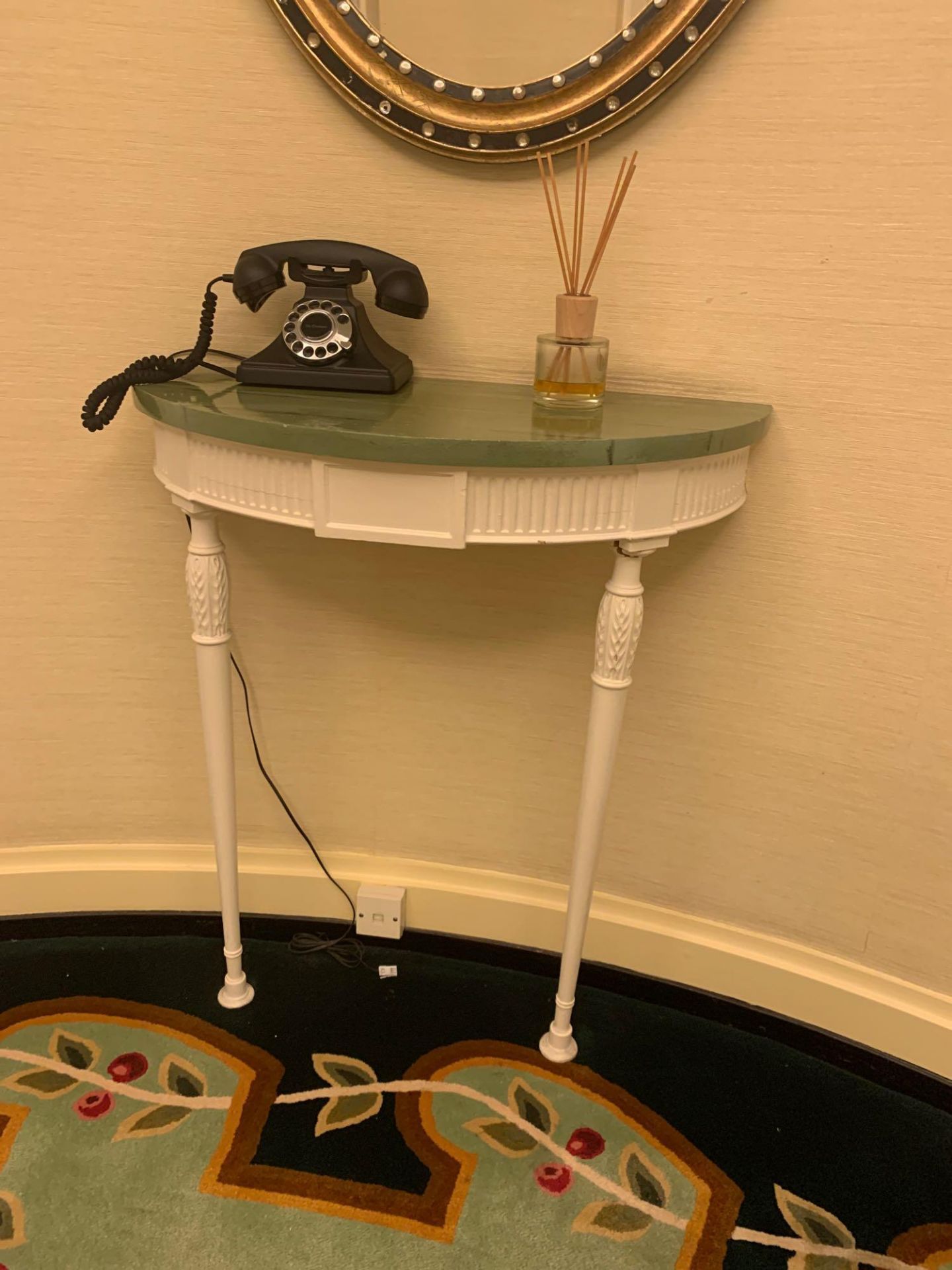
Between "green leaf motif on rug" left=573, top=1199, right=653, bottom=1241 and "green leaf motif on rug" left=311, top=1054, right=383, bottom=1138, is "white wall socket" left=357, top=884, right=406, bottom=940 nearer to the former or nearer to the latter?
"green leaf motif on rug" left=311, top=1054, right=383, bottom=1138

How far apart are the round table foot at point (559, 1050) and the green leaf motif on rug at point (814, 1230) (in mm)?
295

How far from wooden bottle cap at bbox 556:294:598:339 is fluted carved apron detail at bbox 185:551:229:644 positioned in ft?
1.56

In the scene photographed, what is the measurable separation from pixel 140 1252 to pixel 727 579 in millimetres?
1044

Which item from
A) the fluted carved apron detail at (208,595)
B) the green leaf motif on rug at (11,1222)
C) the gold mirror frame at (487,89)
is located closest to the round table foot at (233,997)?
the green leaf motif on rug at (11,1222)

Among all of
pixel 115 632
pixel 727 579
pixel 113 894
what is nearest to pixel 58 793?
pixel 113 894

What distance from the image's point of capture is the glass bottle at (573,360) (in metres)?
0.95

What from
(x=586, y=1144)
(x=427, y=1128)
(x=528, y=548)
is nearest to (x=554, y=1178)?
(x=586, y=1144)

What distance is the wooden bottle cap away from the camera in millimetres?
944

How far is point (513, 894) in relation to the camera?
4.57 feet

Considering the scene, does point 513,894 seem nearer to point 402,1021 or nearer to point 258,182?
point 402,1021

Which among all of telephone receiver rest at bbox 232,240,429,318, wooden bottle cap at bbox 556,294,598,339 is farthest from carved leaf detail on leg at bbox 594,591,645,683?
telephone receiver rest at bbox 232,240,429,318

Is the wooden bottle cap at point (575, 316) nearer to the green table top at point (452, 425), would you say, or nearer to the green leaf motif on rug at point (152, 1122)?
the green table top at point (452, 425)

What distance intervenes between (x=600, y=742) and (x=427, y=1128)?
0.54 m

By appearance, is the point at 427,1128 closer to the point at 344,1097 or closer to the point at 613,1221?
the point at 344,1097
